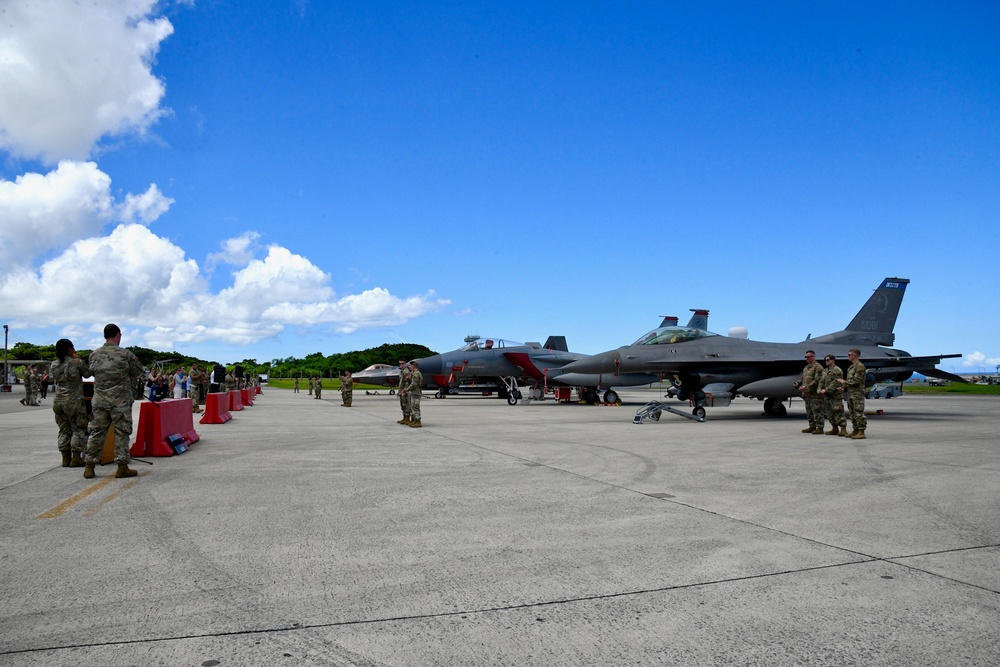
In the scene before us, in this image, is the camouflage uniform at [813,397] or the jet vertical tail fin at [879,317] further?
the jet vertical tail fin at [879,317]

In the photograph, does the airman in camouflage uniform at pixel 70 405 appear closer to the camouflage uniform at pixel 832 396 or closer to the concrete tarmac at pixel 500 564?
the concrete tarmac at pixel 500 564

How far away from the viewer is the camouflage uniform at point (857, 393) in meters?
11.5

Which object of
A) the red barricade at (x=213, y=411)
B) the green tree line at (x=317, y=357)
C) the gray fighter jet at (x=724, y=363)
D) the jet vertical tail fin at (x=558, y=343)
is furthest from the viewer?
the green tree line at (x=317, y=357)

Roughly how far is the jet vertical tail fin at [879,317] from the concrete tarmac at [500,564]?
1230cm

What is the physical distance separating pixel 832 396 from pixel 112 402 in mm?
11535

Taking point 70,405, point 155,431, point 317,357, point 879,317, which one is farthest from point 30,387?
point 317,357

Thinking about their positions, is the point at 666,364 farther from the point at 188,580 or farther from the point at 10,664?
the point at 10,664

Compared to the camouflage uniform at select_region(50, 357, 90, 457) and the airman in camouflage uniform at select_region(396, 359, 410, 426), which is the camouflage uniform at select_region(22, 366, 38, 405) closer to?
the airman in camouflage uniform at select_region(396, 359, 410, 426)

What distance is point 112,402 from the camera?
7117 mm

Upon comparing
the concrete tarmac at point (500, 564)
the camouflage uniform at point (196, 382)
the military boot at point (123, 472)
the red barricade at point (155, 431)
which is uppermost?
the camouflage uniform at point (196, 382)

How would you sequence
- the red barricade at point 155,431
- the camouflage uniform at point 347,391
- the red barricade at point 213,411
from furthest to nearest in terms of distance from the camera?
the camouflage uniform at point 347,391
the red barricade at point 213,411
the red barricade at point 155,431

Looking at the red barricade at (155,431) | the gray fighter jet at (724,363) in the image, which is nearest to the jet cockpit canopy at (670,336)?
the gray fighter jet at (724,363)

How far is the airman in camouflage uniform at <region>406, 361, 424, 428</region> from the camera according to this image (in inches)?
550

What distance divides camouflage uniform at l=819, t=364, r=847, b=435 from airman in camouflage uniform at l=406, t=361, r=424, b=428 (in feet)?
25.6
